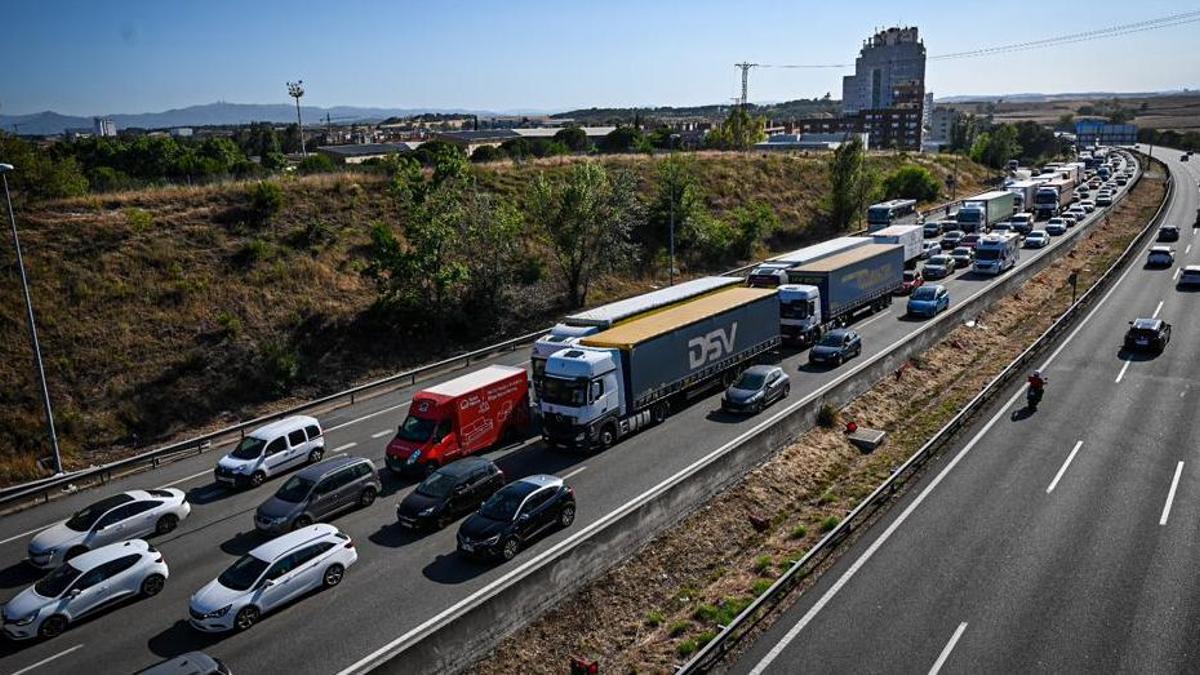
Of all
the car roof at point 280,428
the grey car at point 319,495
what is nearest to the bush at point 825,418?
the grey car at point 319,495

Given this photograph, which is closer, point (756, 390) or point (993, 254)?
point (756, 390)

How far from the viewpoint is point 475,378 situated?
27484 millimetres

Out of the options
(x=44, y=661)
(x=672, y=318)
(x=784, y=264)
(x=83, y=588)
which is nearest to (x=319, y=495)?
(x=83, y=588)

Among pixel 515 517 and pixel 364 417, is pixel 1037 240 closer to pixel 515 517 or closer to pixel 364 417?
pixel 364 417

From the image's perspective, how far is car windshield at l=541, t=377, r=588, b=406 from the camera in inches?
1011

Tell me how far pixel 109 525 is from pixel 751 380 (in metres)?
21.9

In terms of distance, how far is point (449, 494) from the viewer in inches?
854

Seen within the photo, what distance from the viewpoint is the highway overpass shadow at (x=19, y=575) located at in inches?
794

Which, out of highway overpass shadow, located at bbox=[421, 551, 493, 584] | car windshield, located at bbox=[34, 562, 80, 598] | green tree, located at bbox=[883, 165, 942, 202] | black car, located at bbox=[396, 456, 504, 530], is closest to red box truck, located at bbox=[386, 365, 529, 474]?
black car, located at bbox=[396, 456, 504, 530]

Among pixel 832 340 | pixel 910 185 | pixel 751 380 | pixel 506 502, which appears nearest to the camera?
pixel 506 502

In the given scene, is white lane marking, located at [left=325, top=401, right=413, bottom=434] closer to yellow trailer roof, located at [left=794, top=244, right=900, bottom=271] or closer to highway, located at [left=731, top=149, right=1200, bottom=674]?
highway, located at [left=731, top=149, right=1200, bottom=674]

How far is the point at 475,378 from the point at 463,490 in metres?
6.14

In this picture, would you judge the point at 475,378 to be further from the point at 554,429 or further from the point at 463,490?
the point at 463,490

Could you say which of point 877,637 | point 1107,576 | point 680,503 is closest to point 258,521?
point 680,503
